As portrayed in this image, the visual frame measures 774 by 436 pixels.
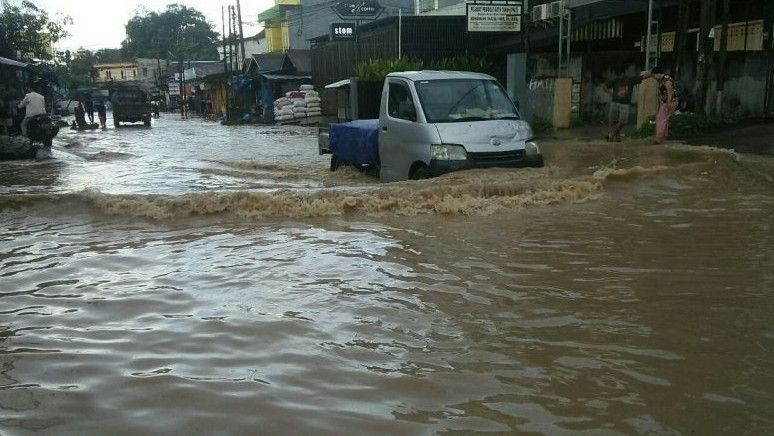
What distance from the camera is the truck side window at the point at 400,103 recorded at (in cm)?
877

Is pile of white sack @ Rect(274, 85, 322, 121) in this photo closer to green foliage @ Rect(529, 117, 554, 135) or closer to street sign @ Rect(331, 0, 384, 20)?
street sign @ Rect(331, 0, 384, 20)

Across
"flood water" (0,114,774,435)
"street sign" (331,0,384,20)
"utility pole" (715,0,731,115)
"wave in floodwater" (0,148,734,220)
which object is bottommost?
"flood water" (0,114,774,435)

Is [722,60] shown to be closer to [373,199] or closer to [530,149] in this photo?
[530,149]

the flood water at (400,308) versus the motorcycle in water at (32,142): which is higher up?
the motorcycle in water at (32,142)

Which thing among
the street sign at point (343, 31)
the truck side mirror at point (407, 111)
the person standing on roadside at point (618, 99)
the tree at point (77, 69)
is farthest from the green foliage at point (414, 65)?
the tree at point (77, 69)

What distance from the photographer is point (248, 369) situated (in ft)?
11.6

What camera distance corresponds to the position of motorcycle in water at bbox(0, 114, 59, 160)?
14.9 m

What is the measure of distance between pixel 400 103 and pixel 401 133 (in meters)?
0.41

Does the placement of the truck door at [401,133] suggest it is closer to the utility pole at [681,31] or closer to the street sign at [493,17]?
the utility pole at [681,31]

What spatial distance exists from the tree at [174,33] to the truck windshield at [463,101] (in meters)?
76.3

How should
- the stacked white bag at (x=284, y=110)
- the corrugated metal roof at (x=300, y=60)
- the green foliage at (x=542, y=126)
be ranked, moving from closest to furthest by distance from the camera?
the green foliage at (x=542, y=126)
the stacked white bag at (x=284, y=110)
the corrugated metal roof at (x=300, y=60)

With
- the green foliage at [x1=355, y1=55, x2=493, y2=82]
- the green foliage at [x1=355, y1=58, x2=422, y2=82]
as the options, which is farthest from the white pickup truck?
the green foliage at [x1=355, y1=58, x2=422, y2=82]

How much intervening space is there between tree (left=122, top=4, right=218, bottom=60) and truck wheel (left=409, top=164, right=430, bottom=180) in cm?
7666

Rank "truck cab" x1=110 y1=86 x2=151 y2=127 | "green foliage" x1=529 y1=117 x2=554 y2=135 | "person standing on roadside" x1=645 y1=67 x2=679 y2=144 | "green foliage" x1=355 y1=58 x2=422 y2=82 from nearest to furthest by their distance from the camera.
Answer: "person standing on roadside" x1=645 y1=67 x2=679 y2=144 < "green foliage" x1=529 y1=117 x2=554 y2=135 < "green foliage" x1=355 y1=58 x2=422 y2=82 < "truck cab" x1=110 y1=86 x2=151 y2=127
